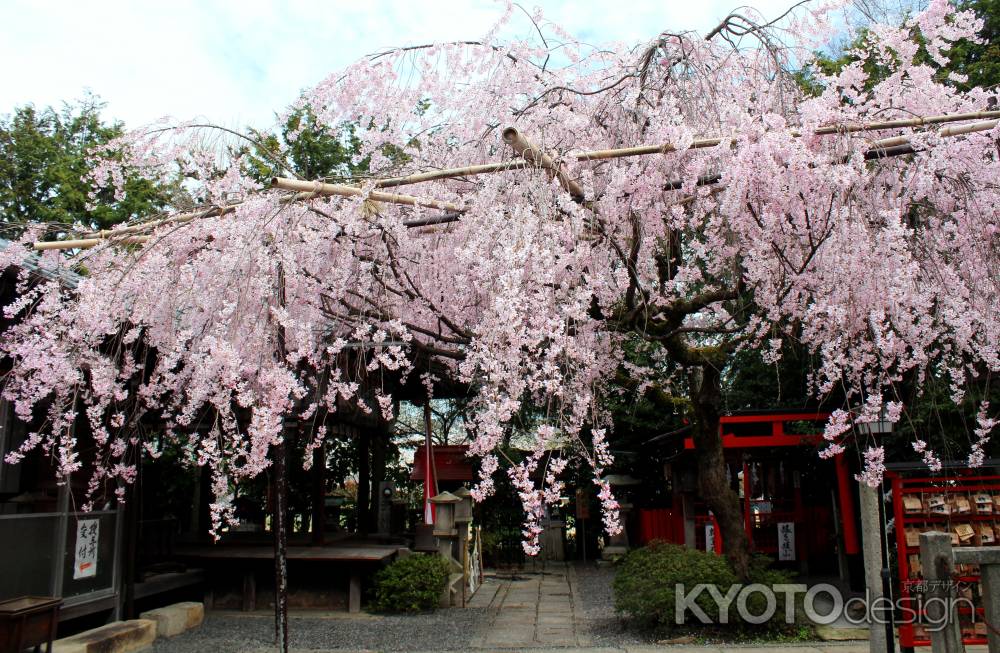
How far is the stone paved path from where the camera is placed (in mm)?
7648

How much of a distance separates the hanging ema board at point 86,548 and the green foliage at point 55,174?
27.5ft

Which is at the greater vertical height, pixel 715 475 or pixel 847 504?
pixel 715 475

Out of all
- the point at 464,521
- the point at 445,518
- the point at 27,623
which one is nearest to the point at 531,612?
the point at 464,521

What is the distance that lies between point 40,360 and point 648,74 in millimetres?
4764

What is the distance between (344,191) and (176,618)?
5400 mm

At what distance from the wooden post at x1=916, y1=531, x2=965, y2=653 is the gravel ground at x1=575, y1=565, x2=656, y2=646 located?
12.2 feet

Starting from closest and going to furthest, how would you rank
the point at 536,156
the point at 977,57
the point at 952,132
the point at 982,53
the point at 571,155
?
the point at 536,156, the point at 952,132, the point at 571,155, the point at 982,53, the point at 977,57

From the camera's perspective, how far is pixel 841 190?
4.88 meters

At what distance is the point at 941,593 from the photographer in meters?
3.86

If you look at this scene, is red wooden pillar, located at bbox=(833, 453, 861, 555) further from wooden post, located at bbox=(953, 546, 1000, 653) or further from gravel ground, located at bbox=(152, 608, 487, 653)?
wooden post, located at bbox=(953, 546, 1000, 653)

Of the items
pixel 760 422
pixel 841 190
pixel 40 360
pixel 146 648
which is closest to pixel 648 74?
pixel 841 190

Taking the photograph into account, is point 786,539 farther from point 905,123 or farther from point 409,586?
point 905,123

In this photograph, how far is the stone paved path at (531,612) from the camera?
7648 mm

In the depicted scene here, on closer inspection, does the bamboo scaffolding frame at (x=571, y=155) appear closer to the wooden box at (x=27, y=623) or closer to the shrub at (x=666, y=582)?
the wooden box at (x=27, y=623)
